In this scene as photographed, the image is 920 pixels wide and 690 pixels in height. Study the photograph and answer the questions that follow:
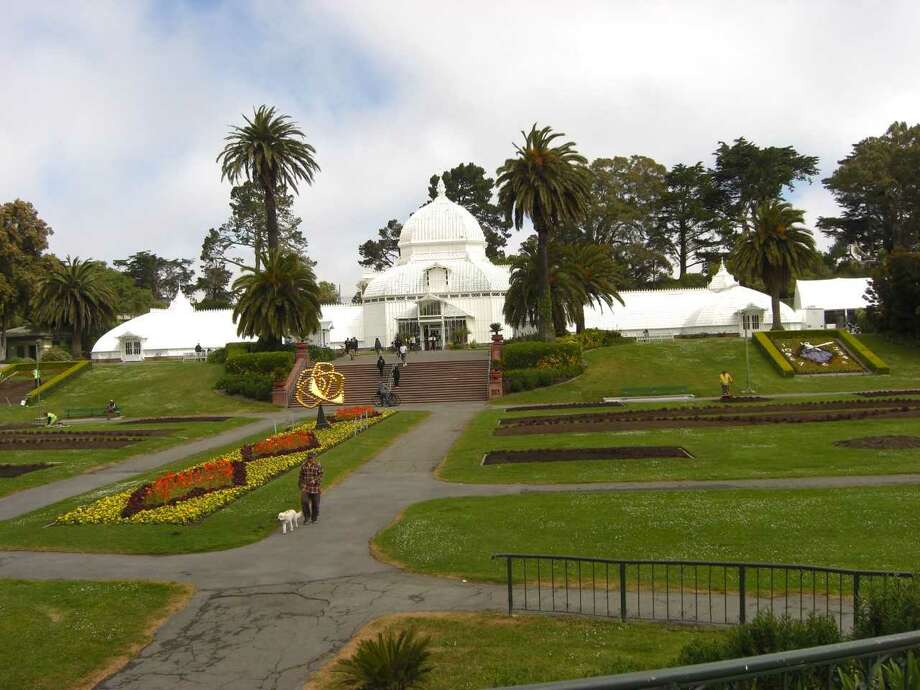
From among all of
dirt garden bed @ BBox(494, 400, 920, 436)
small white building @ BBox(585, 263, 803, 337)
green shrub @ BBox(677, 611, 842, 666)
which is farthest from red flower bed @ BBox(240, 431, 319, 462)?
small white building @ BBox(585, 263, 803, 337)

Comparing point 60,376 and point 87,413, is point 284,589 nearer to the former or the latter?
point 87,413

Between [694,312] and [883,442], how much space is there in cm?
4469

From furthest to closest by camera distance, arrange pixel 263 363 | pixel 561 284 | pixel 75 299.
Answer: pixel 75 299
pixel 561 284
pixel 263 363

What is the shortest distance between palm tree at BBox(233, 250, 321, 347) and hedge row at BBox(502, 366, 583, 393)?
45.1 feet

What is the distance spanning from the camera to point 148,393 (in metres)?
49.7

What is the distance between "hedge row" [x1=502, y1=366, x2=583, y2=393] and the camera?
44.9m

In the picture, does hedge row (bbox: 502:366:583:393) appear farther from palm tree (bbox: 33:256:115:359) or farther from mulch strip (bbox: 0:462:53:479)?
palm tree (bbox: 33:256:115:359)

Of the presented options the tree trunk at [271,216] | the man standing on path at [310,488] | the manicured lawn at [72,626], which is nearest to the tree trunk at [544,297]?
the tree trunk at [271,216]

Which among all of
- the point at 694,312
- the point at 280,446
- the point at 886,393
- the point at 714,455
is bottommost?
the point at 714,455

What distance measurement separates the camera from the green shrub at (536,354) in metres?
47.1

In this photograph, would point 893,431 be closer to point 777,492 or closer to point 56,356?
point 777,492

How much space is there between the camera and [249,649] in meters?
10.1

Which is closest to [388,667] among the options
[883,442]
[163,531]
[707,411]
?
[163,531]

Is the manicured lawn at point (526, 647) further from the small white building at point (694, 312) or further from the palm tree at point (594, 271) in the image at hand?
the small white building at point (694, 312)
